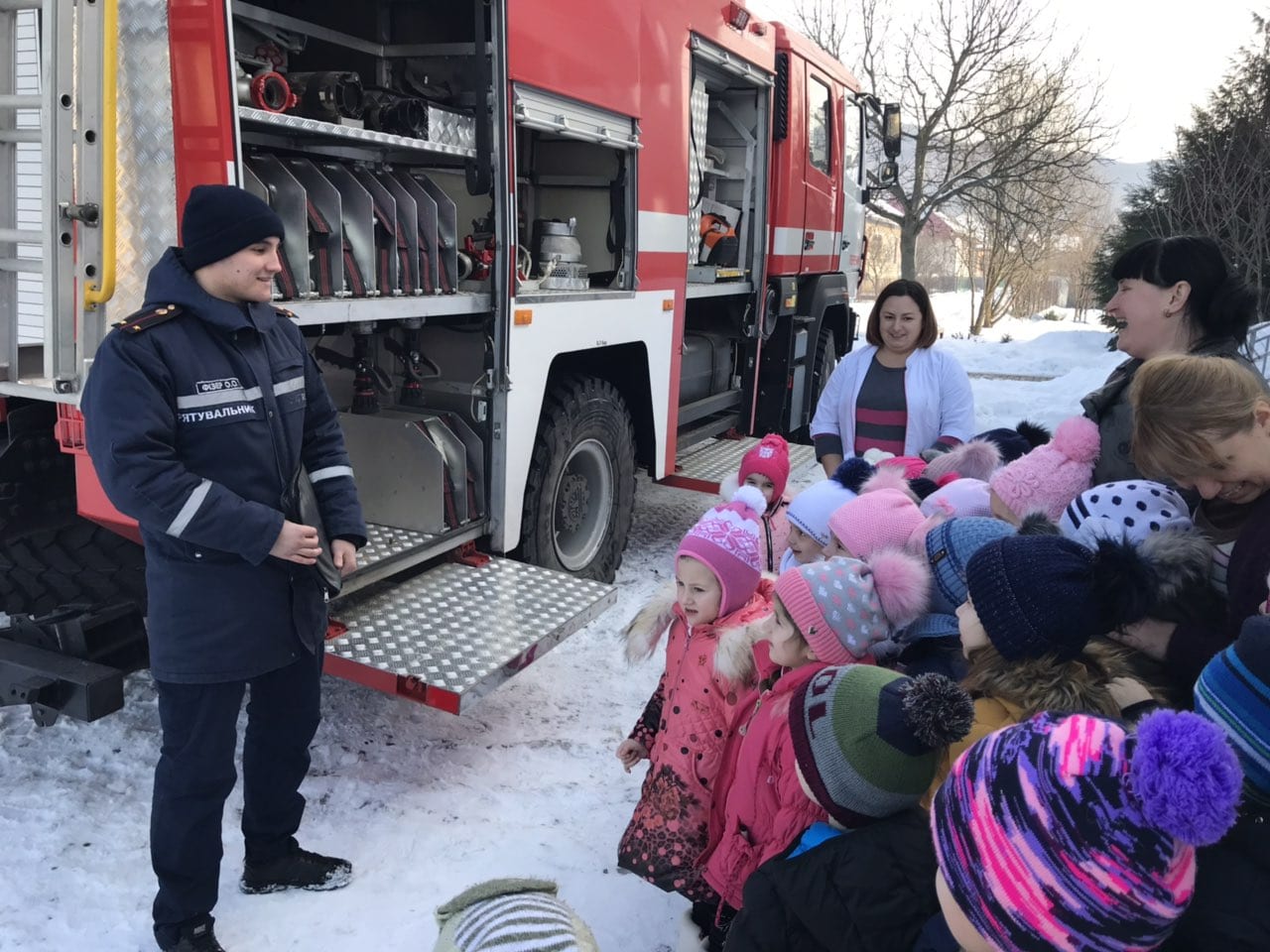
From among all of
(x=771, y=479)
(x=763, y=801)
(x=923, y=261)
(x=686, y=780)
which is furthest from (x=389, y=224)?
(x=923, y=261)

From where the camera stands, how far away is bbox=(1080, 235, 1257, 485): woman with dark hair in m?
2.70

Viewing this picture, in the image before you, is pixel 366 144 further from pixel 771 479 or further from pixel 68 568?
pixel 771 479

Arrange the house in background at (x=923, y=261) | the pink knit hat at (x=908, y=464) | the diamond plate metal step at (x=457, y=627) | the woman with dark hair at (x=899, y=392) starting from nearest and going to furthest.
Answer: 1. the diamond plate metal step at (x=457, y=627)
2. the pink knit hat at (x=908, y=464)
3. the woman with dark hair at (x=899, y=392)
4. the house in background at (x=923, y=261)

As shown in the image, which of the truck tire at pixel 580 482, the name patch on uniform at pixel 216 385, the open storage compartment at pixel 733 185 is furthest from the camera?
the open storage compartment at pixel 733 185

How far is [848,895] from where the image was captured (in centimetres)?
156

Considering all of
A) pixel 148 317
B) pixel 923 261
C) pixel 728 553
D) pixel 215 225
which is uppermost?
pixel 923 261

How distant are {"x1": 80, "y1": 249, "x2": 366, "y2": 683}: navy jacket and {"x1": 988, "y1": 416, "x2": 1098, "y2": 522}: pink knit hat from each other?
1.78 metres

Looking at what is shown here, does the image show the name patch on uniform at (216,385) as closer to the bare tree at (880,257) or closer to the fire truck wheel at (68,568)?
the fire truck wheel at (68,568)

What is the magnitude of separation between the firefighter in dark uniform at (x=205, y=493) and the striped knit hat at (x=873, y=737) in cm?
129

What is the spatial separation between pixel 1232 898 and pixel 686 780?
4.01 feet

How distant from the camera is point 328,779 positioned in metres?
3.29

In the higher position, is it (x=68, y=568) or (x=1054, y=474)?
(x=1054, y=474)

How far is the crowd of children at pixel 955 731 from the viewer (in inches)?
46.6

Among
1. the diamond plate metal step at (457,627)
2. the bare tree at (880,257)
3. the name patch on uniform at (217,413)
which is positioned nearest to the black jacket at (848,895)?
the name patch on uniform at (217,413)
